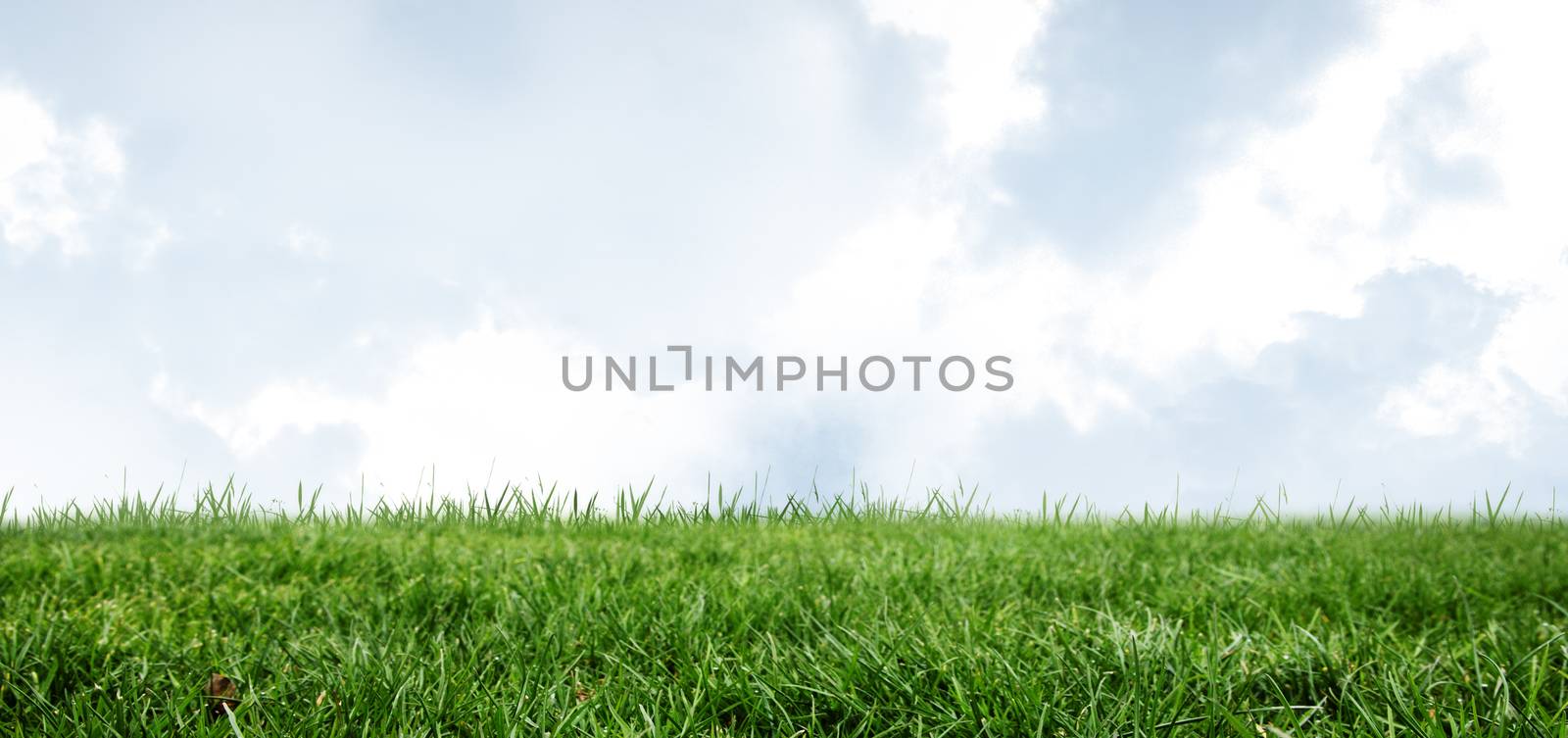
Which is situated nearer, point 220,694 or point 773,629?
point 220,694

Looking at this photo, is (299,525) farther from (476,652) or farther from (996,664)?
(996,664)

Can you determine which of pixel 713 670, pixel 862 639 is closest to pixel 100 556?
pixel 713 670

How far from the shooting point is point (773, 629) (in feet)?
8.23

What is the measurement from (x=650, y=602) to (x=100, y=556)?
2.10 m

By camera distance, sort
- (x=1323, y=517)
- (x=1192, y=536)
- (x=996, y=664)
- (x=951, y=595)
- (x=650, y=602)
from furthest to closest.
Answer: (x=1323, y=517)
(x=1192, y=536)
(x=951, y=595)
(x=650, y=602)
(x=996, y=664)

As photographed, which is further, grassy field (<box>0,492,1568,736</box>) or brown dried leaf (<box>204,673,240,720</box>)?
brown dried leaf (<box>204,673,240,720</box>)

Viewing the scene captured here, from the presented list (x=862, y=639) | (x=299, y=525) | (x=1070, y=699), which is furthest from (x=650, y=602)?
(x=299, y=525)

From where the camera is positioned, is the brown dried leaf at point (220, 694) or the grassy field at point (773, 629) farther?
the brown dried leaf at point (220, 694)

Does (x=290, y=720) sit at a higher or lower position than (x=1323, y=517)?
lower

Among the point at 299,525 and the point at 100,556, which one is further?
the point at 299,525

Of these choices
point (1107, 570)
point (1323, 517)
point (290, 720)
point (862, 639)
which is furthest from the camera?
point (1323, 517)

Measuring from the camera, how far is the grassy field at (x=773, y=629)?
1812 millimetres

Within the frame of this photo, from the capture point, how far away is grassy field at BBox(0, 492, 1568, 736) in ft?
5.94

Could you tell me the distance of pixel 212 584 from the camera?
10.1ft
